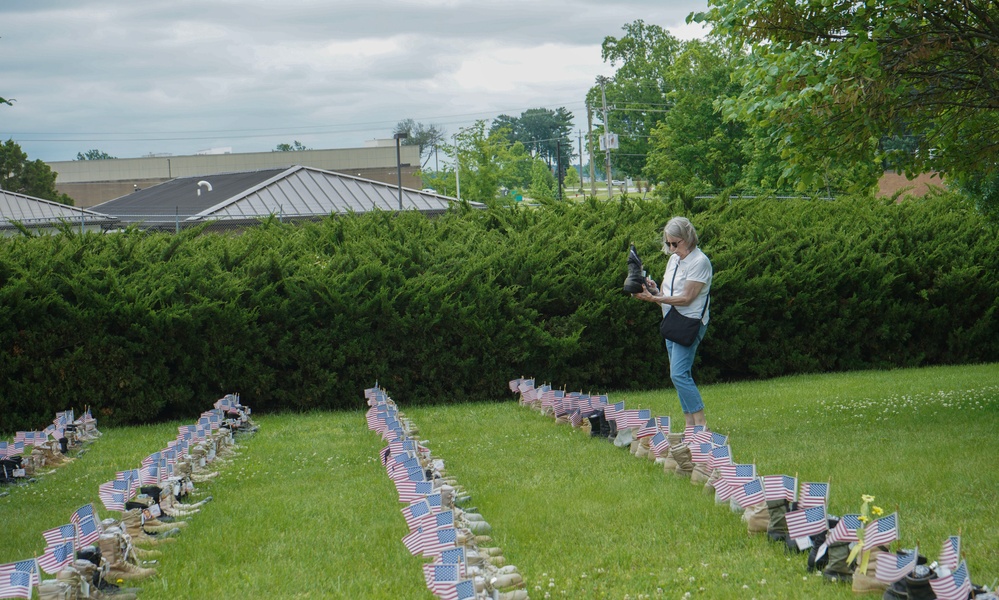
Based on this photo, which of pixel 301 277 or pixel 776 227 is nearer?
pixel 301 277

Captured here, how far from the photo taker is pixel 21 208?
34344 millimetres

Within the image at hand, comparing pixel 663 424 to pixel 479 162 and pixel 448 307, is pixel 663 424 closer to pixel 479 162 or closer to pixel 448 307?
pixel 448 307

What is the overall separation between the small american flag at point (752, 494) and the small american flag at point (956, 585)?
65.2 inches

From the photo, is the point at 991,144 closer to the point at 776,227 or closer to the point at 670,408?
the point at 670,408

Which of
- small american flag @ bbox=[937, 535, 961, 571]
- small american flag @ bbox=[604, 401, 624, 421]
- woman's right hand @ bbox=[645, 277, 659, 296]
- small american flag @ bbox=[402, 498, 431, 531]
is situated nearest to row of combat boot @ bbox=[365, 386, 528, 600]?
small american flag @ bbox=[402, 498, 431, 531]

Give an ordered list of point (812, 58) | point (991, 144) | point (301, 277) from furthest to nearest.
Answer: point (301, 277), point (991, 144), point (812, 58)

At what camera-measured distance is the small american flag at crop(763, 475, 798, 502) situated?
5535 millimetres

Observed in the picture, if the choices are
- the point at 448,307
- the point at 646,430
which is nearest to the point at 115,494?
the point at 646,430

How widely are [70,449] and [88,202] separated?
74.2 metres

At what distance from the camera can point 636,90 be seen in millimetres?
71500

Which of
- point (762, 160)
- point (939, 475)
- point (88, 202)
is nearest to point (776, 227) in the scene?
point (939, 475)

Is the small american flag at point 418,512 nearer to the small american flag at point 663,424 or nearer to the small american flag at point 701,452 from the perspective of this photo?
the small american flag at point 701,452

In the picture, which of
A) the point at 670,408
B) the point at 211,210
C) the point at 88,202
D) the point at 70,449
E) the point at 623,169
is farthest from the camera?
the point at 88,202

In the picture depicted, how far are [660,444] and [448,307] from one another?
5023 millimetres
